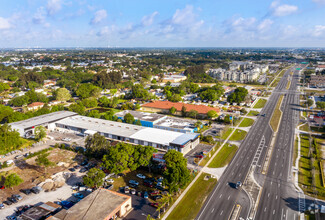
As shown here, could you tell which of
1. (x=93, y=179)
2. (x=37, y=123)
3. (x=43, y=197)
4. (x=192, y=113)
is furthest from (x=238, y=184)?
(x=37, y=123)

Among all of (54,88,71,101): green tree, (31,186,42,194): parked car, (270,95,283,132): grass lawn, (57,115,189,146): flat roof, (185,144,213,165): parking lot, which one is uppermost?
(54,88,71,101): green tree

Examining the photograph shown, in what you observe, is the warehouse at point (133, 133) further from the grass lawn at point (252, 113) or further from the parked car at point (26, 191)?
the grass lawn at point (252, 113)

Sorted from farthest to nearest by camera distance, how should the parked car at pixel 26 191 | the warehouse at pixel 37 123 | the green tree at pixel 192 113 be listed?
the green tree at pixel 192 113 < the warehouse at pixel 37 123 < the parked car at pixel 26 191

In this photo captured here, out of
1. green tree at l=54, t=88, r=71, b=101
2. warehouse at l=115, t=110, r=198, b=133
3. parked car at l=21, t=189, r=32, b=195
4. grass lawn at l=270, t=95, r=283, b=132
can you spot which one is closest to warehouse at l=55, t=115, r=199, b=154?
warehouse at l=115, t=110, r=198, b=133

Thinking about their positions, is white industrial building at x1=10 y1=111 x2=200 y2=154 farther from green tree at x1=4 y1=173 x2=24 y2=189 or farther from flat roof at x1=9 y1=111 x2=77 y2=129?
green tree at x1=4 y1=173 x2=24 y2=189

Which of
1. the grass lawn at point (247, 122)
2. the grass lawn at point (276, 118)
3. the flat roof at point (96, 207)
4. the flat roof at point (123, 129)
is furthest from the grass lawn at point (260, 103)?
the flat roof at point (96, 207)
